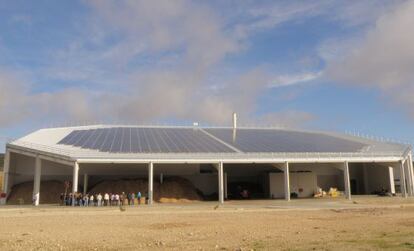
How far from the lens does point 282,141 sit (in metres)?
52.1

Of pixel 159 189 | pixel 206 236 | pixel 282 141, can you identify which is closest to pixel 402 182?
pixel 282 141

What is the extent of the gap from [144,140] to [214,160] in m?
10.6

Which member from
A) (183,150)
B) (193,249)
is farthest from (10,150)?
(193,249)

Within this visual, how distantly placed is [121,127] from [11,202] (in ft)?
66.5

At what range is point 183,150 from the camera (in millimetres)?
42844

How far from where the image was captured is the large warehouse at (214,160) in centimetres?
4131

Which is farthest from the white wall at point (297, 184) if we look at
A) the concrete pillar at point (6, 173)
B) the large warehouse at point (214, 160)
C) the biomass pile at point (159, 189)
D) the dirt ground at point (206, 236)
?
the dirt ground at point (206, 236)

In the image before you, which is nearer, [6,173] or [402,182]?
[6,173]

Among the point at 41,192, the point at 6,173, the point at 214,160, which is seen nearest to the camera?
the point at 214,160

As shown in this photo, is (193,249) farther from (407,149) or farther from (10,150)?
(407,149)

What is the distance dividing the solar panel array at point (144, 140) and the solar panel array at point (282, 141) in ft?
8.70

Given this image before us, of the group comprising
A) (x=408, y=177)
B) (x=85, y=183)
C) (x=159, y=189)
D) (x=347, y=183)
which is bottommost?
(x=159, y=189)

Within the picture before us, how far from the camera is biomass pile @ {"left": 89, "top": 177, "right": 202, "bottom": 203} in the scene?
1757 inches

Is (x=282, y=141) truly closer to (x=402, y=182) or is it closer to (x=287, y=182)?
(x=287, y=182)
